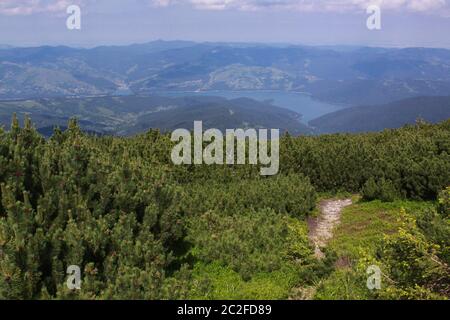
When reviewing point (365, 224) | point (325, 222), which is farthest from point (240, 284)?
point (325, 222)

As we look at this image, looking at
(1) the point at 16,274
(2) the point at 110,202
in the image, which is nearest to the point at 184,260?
(2) the point at 110,202

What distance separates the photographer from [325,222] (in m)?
17.5

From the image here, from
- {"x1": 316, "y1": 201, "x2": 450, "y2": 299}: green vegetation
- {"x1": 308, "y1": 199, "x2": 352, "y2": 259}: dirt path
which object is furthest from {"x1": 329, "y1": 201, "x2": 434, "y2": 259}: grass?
{"x1": 316, "y1": 201, "x2": 450, "y2": 299}: green vegetation

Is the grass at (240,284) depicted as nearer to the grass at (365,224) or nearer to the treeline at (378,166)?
the grass at (365,224)

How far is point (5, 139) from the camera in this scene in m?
10.7

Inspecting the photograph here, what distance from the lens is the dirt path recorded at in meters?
14.8

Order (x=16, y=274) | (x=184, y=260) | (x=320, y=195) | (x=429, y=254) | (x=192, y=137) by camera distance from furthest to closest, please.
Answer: (x=192, y=137) → (x=320, y=195) → (x=184, y=260) → (x=429, y=254) → (x=16, y=274)

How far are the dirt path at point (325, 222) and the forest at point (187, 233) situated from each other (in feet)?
1.70

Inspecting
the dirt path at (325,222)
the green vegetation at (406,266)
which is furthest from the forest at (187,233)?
the dirt path at (325,222)

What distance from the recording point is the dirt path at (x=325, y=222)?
582 inches

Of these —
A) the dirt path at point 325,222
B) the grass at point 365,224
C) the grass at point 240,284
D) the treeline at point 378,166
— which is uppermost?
the treeline at point 378,166

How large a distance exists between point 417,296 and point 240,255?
5168 mm

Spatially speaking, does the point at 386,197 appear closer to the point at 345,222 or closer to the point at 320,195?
the point at 345,222

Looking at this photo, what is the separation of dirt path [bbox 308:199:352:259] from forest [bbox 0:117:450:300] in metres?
0.52
